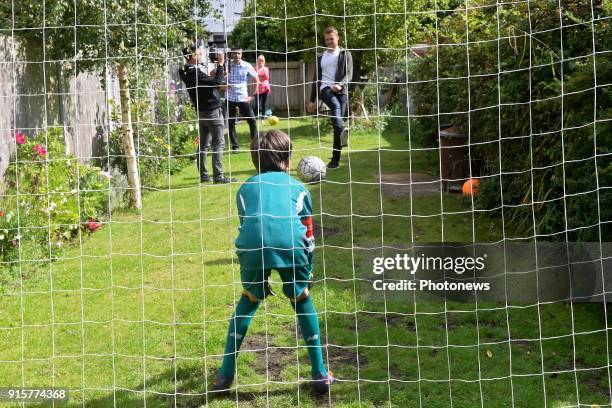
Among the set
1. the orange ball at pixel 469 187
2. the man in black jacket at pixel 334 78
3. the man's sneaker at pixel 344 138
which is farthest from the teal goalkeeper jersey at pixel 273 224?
the man's sneaker at pixel 344 138

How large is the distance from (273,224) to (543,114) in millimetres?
2760

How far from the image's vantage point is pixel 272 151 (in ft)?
13.9

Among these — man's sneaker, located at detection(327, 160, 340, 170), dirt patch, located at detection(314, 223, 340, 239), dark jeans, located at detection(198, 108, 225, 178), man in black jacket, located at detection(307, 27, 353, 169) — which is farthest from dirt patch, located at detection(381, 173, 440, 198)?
dark jeans, located at detection(198, 108, 225, 178)

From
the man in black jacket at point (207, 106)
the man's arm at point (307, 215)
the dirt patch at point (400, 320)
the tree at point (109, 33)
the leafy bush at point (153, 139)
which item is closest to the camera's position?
the man's arm at point (307, 215)

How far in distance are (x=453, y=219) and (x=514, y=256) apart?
184cm

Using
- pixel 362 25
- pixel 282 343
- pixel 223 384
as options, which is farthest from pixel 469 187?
pixel 362 25

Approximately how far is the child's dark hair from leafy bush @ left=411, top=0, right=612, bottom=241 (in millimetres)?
802

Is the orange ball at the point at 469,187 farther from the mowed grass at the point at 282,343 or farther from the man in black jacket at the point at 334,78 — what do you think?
the man in black jacket at the point at 334,78

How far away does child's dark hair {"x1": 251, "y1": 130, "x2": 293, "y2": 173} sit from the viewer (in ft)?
14.0

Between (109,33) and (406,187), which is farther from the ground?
(109,33)

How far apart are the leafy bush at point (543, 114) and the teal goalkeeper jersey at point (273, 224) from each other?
881mm

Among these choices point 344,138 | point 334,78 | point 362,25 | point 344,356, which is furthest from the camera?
point 362,25

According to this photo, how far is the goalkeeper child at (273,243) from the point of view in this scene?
4.05 m

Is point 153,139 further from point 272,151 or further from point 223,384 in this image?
point 223,384
